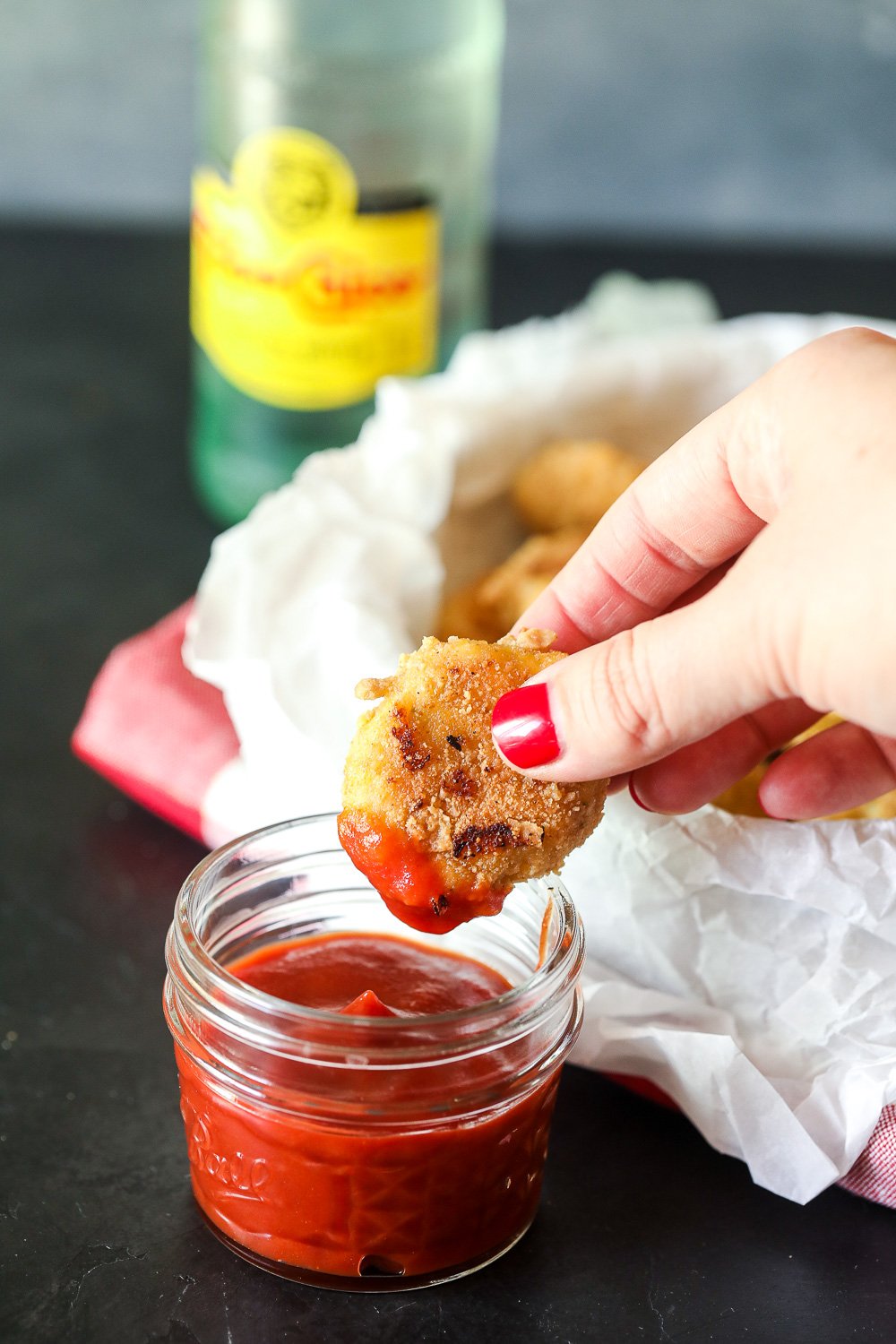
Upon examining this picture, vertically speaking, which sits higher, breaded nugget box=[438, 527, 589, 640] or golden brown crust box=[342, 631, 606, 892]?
golden brown crust box=[342, 631, 606, 892]

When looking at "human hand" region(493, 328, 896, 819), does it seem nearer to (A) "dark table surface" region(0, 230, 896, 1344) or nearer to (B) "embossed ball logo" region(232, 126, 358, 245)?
(A) "dark table surface" region(0, 230, 896, 1344)

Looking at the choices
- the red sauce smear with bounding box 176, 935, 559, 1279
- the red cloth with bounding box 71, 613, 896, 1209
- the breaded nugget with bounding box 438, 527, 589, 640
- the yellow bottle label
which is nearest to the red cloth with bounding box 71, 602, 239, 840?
the red cloth with bounding box 71, 613, 896, 1209

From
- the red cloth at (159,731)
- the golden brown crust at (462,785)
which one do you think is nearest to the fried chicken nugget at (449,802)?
the golden brown crust at (462,785)

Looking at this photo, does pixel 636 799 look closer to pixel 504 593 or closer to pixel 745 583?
pixel 745 583

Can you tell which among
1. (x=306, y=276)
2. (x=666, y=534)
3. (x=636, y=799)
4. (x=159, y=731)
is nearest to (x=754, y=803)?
(x=636, y=799)

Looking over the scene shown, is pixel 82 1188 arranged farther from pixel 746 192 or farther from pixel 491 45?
pixel 746 192

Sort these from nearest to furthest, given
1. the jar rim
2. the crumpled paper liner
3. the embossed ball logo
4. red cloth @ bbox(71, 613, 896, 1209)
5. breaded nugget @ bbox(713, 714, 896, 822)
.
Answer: the jar rim, the crumpled paper liner, breaded nugget @ bbox(713, 714, 896, 822), red cloth @ bbox(71, 613, 896, 1209), the embossed ball logo
